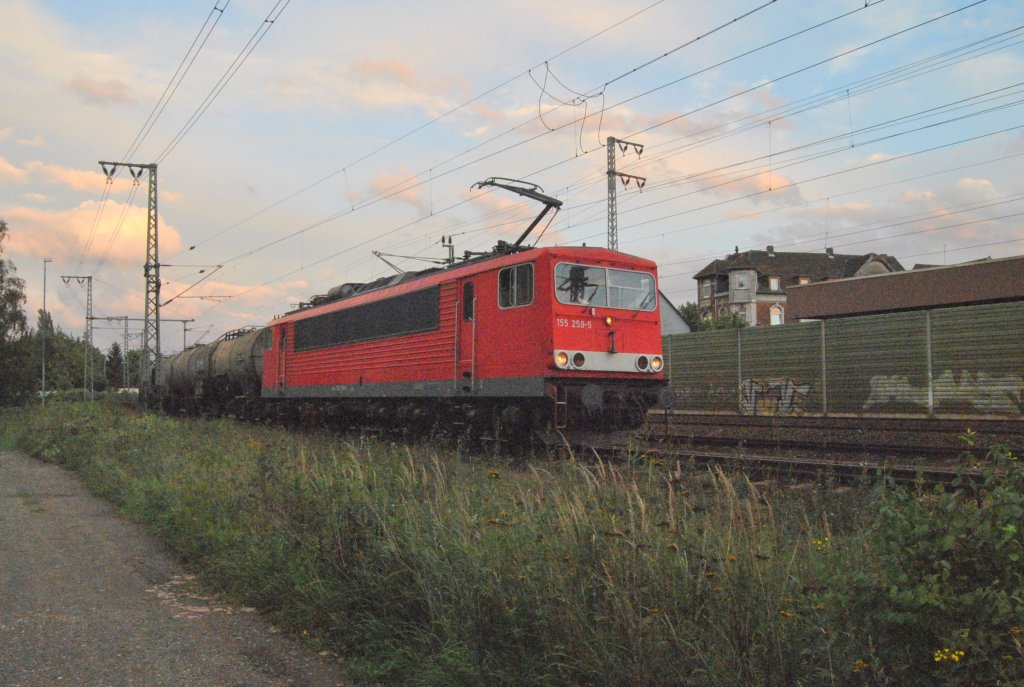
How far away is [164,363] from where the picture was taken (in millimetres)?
38656

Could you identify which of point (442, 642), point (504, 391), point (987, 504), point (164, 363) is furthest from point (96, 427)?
point (164, 363)

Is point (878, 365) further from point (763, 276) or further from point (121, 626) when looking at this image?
point (763, 276)

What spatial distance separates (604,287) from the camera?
13.9 meters

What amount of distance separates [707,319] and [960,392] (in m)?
52.2

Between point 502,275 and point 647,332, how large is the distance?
2.61m

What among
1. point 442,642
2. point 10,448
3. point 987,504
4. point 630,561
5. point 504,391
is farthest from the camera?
point 10,448

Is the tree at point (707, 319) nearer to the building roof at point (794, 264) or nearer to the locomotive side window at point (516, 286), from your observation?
the building roof at point (794, 264)

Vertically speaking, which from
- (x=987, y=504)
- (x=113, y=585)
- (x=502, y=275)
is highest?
(x=502, y=275)

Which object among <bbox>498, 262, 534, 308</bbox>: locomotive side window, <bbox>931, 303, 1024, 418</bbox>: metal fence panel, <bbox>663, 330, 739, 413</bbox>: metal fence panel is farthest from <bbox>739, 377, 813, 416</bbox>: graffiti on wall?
<bbox>498, 262, 534, 308</bbox>: locomotive side window

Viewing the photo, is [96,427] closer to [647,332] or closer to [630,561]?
[647,332]

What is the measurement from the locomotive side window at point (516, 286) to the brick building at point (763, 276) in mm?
60486

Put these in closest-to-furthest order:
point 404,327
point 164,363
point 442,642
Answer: point 442,642 < point 404,327 < point 164,363

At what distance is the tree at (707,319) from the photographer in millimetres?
63438

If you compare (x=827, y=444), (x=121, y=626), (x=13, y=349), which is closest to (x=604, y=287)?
(x=827, y=444)
